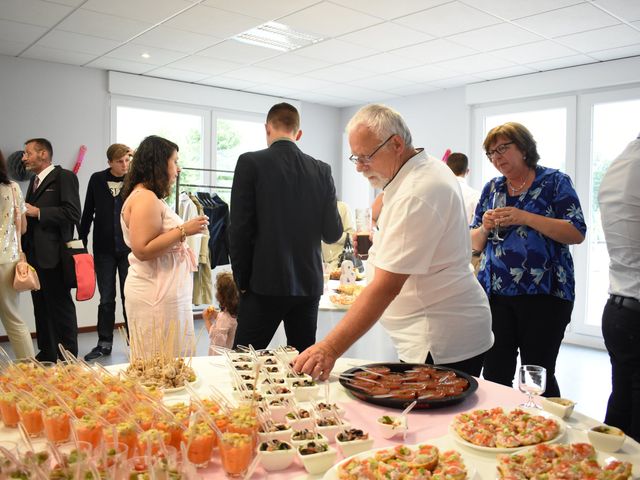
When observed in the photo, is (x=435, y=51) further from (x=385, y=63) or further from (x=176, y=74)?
(x=176, y=74)

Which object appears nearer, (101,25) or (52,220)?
(52,220)

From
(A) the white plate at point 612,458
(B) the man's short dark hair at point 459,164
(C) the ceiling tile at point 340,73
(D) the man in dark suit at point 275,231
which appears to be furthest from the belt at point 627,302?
(C) the ceiling tile at point 340,73

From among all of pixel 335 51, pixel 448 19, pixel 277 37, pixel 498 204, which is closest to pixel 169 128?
pixel 277 37

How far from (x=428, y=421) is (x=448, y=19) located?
379 centimetres

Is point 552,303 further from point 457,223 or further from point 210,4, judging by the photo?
point 210,4

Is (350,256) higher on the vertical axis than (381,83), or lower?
lower

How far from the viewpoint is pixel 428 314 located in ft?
6.32

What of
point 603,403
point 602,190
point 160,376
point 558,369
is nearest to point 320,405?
point 160,376

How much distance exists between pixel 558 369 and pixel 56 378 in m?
4.56

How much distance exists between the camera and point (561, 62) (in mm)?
5836

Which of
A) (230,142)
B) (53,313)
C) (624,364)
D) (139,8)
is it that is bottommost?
(53,313)

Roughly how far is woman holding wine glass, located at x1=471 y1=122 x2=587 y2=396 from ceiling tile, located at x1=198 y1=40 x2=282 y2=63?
3.34 m

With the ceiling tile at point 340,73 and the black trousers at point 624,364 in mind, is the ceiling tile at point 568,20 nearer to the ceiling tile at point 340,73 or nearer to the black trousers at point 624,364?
the ceiling tile at point 340,73

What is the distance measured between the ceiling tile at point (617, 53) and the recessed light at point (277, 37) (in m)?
2.63
